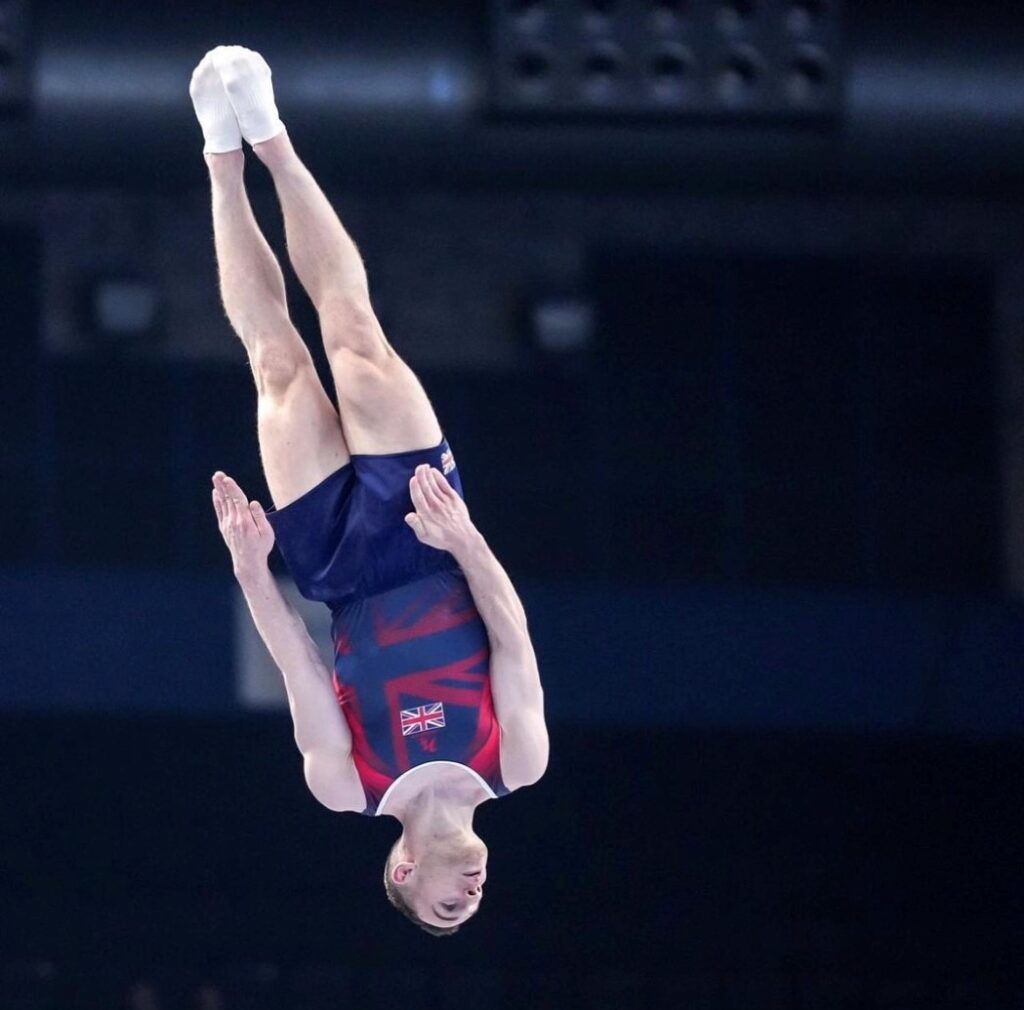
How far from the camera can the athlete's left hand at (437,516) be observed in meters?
5.39

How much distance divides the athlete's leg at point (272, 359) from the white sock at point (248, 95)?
0.41 feet

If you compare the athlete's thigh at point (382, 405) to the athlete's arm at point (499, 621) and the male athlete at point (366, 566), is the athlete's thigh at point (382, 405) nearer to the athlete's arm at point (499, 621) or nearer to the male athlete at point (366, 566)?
the male athlete at point (366, 566)

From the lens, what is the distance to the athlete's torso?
557 centimetres

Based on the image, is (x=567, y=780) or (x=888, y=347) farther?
(x=888, y=347)

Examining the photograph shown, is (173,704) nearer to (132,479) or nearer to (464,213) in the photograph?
(132,479)

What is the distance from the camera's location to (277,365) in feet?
19.0

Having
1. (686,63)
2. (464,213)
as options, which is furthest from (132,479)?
(686,63)

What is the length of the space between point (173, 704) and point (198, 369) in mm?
2229

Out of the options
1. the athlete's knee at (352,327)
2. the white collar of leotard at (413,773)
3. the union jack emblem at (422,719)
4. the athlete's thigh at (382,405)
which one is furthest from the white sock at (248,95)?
the white collar of leotard at (413,773)

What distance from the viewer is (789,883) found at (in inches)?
439

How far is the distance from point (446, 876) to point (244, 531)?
44.4 inches

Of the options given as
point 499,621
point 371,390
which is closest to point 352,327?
Result: point 371,390

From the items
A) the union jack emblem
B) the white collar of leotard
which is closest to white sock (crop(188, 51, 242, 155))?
the union jack emblem

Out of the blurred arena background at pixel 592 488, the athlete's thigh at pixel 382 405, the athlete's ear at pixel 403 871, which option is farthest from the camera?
the blurred arena background at pixel 592 488
